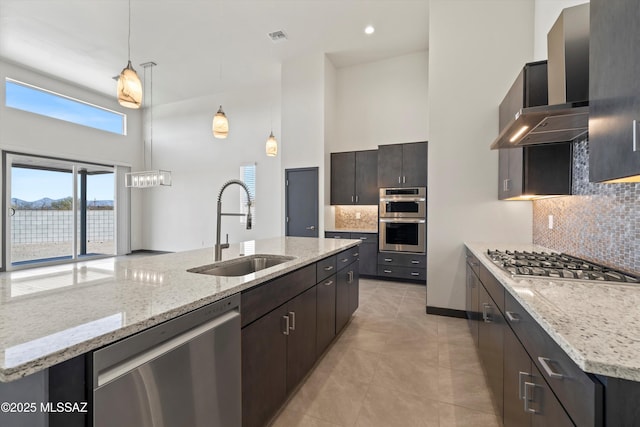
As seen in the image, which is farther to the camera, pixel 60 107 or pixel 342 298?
pixel 60 107

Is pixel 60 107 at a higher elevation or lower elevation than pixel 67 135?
higher

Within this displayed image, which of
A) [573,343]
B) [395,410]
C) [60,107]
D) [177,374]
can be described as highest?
[60,107]

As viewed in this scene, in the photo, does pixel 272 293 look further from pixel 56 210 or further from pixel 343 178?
pixel 56 210

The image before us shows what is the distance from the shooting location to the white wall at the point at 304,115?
17.5ft

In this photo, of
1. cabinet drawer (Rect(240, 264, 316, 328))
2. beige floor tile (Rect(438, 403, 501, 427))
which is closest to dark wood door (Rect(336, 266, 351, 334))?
cabinet drawer (Rect(240, 264, 316, 328))

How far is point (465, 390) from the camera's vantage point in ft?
6.63

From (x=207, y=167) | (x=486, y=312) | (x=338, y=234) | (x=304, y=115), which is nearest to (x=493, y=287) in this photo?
(x=486, y=312)

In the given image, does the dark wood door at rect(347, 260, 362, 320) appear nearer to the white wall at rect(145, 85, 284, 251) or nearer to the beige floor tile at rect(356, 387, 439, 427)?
the beige floor tile at rect(356, 387, 439, 427)

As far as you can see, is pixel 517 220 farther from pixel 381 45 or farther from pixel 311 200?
pixel 381 45

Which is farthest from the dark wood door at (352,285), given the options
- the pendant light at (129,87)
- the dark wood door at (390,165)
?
the pendant light at (129,87)

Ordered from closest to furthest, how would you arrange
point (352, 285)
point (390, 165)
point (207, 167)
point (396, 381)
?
1. point (396, 381)
2. point (352, 285)
3. point (390, 165)
4. point (207, 167)

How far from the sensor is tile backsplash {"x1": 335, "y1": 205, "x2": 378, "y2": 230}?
5.62m

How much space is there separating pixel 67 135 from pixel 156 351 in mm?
7779

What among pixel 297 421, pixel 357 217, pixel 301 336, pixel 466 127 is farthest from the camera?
pixel 357 217
